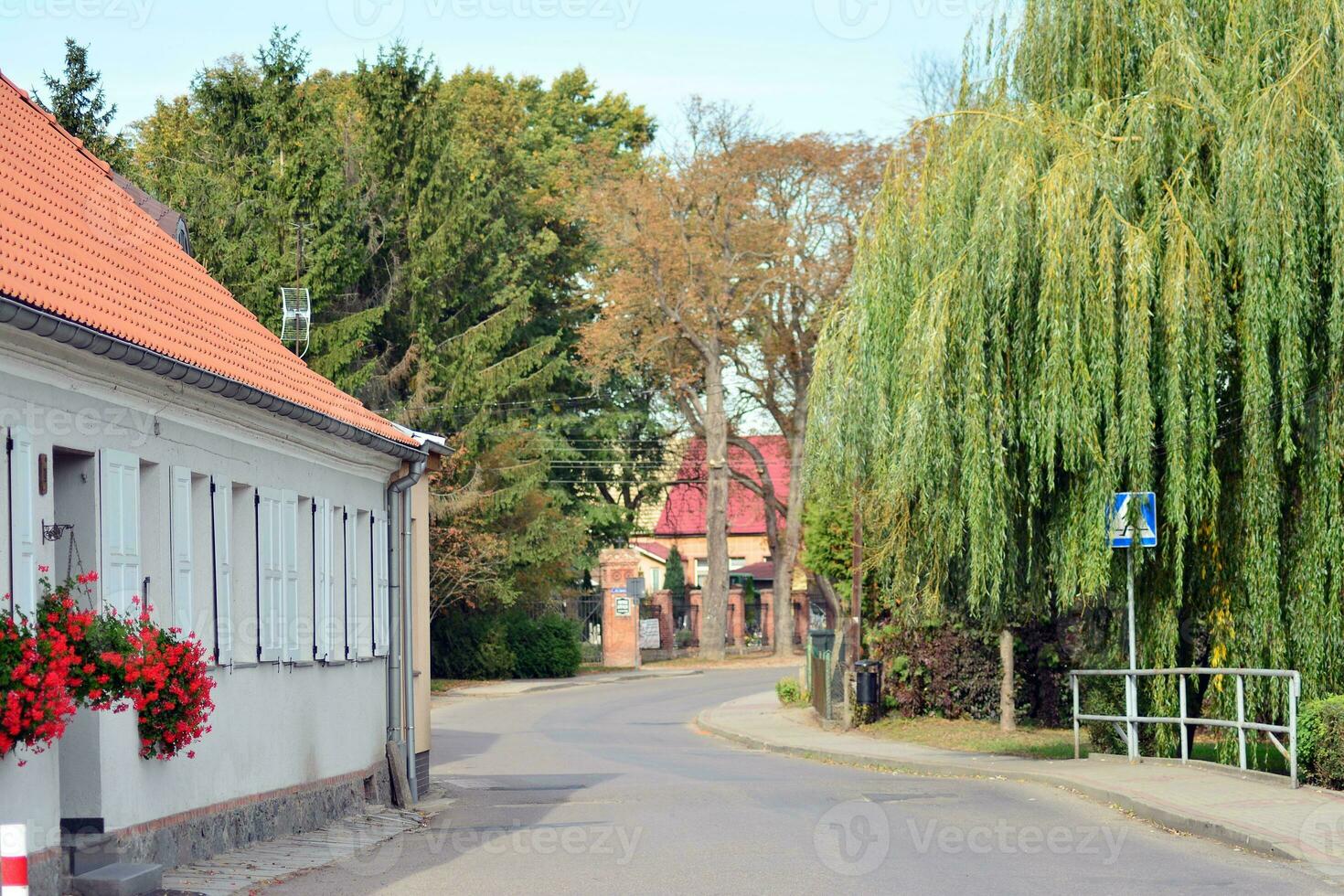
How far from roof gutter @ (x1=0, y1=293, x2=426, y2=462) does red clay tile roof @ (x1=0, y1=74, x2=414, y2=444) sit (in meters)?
0.15

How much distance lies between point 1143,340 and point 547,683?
30153mm

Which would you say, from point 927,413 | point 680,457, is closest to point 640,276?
point 680,457

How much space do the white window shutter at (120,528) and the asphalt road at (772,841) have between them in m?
2.25

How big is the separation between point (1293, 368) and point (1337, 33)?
→ 3.39m

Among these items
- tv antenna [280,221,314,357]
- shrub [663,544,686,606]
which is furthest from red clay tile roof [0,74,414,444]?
shrub [663,544,686,606]

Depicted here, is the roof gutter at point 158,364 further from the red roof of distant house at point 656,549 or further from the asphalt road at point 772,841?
the red roof of distant house at point 656,549

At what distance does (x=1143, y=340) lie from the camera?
15.2 meters

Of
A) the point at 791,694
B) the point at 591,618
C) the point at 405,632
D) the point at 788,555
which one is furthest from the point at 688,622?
the point at 405,632

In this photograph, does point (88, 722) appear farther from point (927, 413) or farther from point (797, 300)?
point (797, 300)

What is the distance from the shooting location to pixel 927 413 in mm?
16000

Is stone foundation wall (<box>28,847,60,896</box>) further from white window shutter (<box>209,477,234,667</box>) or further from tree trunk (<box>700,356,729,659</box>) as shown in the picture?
tree trunk (<box>700,356,729,659</box>)

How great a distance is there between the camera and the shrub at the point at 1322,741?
13305 mm

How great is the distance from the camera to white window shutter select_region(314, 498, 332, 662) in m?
14.8
